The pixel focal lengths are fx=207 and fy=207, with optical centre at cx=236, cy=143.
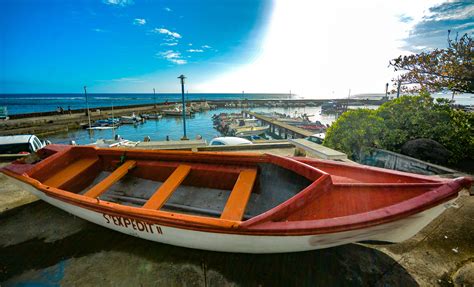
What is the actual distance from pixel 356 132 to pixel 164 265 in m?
8.08

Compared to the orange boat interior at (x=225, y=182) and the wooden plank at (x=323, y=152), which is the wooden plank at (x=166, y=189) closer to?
the orange boat interior at (x=225, y=182)

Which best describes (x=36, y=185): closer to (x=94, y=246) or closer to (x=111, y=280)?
(x=94, y=246)

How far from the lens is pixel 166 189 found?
3855 mm

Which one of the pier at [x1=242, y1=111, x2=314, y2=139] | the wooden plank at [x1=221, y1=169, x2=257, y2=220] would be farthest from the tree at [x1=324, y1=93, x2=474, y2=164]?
the pier at [x1=242, y1=111, x2=314, y2=139]

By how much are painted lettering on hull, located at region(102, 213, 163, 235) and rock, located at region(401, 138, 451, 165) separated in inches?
339

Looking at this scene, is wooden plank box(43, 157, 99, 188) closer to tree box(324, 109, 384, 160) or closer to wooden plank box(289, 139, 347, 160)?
wooden plank box(289, 139, 347, 160)

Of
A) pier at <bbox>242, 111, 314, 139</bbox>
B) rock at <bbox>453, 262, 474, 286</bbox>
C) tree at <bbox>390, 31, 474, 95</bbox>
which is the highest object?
tree at <bbox>390, 31, 474, 95</bbox>

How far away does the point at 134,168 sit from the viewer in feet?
17.4

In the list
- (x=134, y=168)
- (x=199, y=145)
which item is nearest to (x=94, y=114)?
(x=199, y=145)

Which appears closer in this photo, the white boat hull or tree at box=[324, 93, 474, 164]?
the white boat hull

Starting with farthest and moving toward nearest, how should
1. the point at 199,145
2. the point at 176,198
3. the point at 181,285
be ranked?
the point at 199,145 → the point at 176,198 → the point at 181,285

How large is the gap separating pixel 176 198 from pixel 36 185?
2538mm

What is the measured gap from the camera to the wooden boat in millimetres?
2475

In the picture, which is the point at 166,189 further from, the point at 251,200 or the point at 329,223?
the point at 329,223
